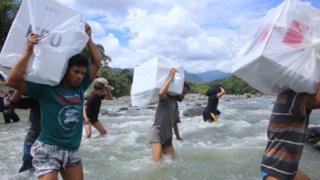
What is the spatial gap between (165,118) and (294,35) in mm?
3688

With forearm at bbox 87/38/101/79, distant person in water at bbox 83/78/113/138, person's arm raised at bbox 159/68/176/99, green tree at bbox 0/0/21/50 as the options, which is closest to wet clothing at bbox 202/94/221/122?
distant person in water at bbox 83/78/113/138

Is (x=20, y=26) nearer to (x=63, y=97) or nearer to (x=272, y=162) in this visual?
(x=63, y=97)

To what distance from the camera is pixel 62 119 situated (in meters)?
4.07

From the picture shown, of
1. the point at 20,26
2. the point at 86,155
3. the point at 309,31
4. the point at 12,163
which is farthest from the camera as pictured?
the point at 86,155

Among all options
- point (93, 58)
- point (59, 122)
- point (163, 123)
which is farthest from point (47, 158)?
point (163, 123)

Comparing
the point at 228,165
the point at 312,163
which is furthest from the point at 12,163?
the point at 312,163

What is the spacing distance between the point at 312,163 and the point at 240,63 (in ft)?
17.2

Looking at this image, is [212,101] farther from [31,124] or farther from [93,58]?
[93,58]

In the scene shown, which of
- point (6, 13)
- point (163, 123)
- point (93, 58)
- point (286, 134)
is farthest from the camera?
point (6, 13)

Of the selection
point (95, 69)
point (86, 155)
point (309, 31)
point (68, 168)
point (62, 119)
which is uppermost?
point (309, 31)

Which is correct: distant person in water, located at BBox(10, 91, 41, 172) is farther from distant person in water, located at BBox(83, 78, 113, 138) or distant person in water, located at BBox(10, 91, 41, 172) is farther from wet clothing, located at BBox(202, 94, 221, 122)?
wet clothing, located at BBox(202, 94, 221, 122)

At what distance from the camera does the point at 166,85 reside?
22.4 feet

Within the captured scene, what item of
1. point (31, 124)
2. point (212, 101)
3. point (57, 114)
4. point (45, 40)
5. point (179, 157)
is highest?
point (45, 40)

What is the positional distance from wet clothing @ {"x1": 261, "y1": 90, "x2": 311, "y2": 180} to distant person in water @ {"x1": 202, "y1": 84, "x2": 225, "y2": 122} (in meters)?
10.2
